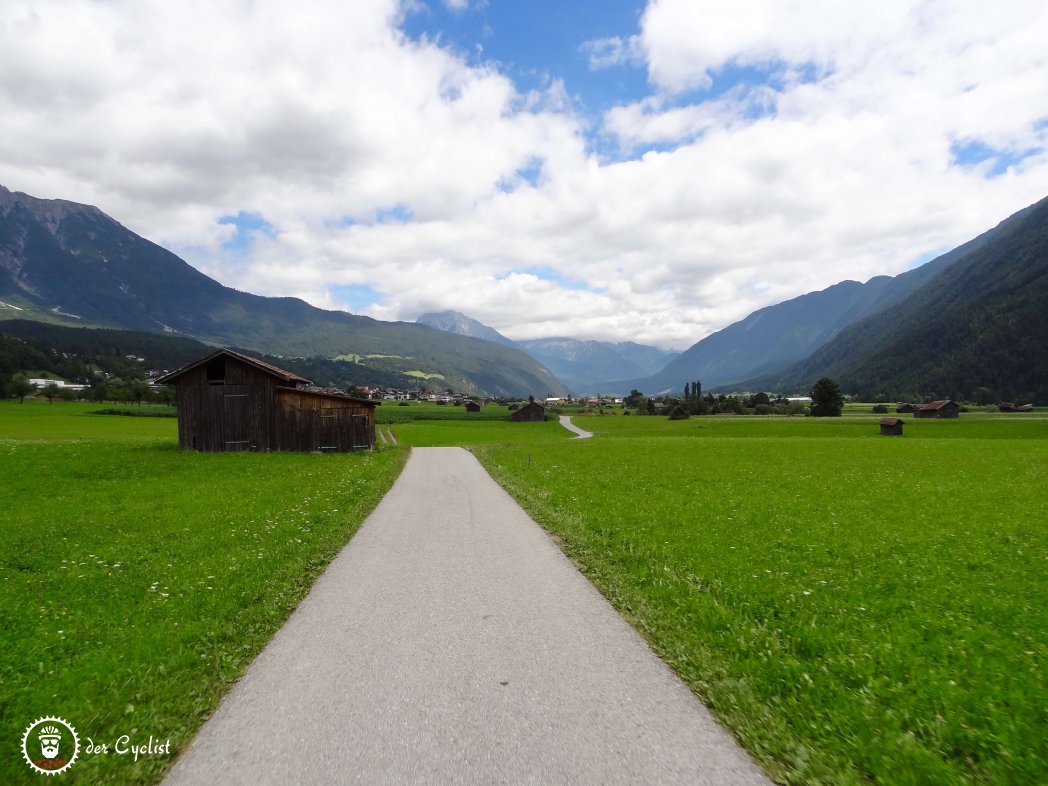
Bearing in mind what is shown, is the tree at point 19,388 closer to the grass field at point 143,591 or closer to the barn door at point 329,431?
the barn door at point 329,431

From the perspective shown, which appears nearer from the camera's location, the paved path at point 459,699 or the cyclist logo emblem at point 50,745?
the paved path at point 459,699

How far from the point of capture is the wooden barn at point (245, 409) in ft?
132

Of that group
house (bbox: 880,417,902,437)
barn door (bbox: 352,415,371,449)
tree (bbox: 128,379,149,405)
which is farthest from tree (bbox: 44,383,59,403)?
house (bbox: 880,417,902,437)

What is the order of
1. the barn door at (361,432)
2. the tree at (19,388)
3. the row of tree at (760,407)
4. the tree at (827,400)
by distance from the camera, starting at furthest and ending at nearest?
the tree at (19,388) → the row of tree at (760,407) → the tree at (827,400) → the barn door at (361,432)

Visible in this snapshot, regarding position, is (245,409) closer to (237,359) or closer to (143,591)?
Answer: (237,359)

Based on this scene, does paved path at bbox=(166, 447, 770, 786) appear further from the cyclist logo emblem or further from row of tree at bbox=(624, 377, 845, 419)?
row of tree at bbox=(624, 377, 845, 419)

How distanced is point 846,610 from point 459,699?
6.91m

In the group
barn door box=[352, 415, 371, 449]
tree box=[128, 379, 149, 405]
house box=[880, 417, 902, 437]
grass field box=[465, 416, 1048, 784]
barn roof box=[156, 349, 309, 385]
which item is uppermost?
tree box=[128, 379, 149, 405]

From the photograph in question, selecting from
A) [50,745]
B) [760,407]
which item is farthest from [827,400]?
[50,745]

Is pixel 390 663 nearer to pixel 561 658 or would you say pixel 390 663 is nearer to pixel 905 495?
pixel 561 658

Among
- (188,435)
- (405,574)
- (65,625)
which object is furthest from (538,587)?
(188,435)

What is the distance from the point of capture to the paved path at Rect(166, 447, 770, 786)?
4.91m

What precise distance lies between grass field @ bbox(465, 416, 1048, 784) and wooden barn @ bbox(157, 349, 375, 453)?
87.8ft

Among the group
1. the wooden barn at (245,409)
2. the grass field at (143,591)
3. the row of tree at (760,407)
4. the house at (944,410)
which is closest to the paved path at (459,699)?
the grass field at (143,591)
